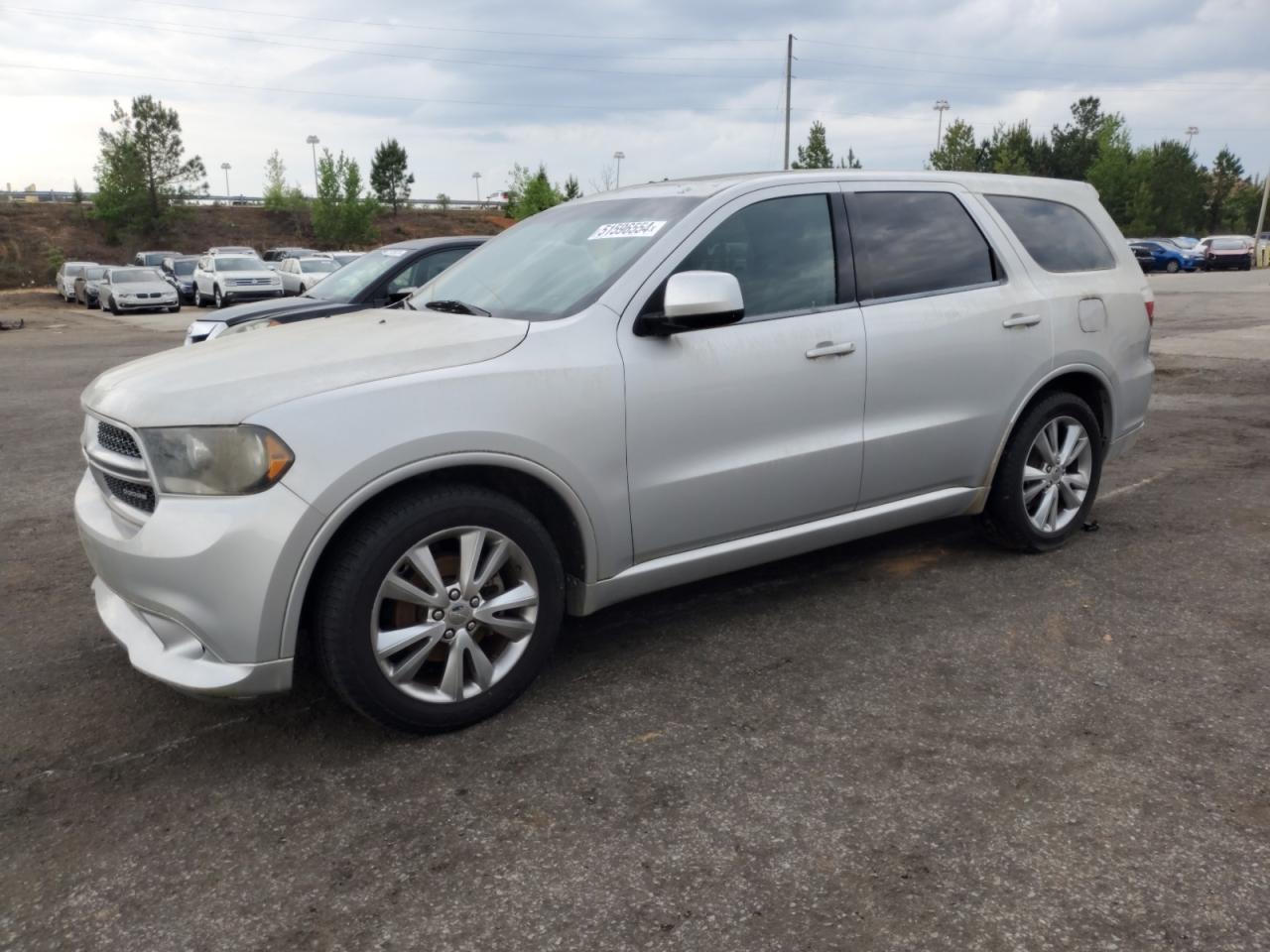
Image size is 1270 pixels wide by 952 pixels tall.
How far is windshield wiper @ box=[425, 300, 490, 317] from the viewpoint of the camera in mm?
3903

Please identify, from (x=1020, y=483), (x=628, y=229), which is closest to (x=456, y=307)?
(x=628, y=229)

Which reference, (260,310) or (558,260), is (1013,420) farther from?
(260,310)

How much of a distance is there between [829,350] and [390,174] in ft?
255

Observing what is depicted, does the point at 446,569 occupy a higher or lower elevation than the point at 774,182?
lower

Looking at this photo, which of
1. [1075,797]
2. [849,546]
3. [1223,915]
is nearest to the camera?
[1223,915]

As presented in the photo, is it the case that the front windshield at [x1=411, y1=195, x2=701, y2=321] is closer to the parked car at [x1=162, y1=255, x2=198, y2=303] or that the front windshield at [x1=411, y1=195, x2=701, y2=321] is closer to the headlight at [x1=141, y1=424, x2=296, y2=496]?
the headlight at [x1=141, y1=424, x2=296, y2=496]

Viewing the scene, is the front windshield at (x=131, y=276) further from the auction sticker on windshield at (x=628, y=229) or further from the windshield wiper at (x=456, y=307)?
the auction sticker on windshield at (x=628, y=229)

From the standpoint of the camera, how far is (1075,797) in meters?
2.87

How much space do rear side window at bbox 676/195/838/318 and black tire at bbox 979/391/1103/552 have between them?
1287mm

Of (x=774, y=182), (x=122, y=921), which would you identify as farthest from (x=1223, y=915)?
(x=774, y=182)

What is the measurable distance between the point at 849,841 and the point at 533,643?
3.98ft

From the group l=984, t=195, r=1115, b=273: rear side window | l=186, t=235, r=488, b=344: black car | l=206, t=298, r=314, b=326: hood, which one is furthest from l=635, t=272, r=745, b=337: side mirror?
l=206, t=298, r=314, b=326: hood

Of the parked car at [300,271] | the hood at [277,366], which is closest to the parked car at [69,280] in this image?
the parked car at [300,271]

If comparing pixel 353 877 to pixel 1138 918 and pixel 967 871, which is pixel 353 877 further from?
pixel 1138 918
